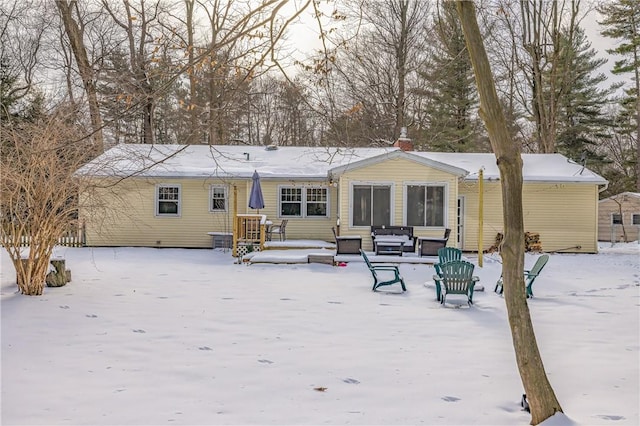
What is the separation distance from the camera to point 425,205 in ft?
56.5

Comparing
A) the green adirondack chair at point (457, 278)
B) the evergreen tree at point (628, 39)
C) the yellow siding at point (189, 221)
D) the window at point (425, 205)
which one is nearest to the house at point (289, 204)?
the yellow siding at point (189, 221)

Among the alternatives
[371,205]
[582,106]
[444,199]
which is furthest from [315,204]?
Answer: [582,106]

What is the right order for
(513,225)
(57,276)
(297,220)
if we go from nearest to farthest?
1. (513,225)
2. (57,276)
3. (297,220)

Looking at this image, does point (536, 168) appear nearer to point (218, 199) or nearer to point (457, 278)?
point (218, 199)

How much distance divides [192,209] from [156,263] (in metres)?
4.49

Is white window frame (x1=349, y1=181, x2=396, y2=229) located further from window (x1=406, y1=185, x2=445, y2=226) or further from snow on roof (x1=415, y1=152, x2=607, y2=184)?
snow on roof (x1=415, y1=152, x2=607, y2=184)

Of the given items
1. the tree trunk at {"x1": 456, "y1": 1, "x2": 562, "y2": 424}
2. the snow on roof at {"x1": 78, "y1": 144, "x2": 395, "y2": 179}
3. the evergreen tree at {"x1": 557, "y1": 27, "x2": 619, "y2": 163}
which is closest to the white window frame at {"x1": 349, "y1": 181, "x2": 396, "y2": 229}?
the snow on roof at {"x1": 78, "y1": 144, "x2": 395, "y2": 179}

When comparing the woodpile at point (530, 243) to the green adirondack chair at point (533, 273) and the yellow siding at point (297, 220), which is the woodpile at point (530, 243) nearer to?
the yellow siding at point (297, 220)

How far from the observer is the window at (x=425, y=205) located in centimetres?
1720

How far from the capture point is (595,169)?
1232 inches

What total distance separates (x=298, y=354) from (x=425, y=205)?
11.8 metres

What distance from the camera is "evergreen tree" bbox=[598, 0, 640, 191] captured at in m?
29.6

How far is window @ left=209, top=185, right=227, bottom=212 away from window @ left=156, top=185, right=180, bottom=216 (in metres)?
1.19

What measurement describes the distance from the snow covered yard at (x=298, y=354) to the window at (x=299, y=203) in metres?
7.44
